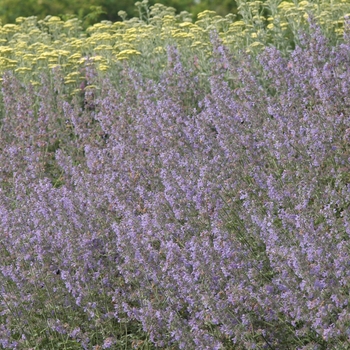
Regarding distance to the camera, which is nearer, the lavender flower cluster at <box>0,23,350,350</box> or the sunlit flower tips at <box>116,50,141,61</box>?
the lavender flower cluster at <box>0,23,350,350</box>

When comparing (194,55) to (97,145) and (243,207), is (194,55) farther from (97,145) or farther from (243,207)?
(243,207)

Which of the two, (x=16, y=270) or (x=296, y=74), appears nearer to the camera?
(x=16, y=270)

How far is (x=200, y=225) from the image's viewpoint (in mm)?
4570

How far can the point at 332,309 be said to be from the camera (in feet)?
11.3

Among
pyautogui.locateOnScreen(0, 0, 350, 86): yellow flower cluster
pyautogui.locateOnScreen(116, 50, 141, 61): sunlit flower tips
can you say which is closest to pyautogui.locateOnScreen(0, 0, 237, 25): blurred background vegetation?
pyautogui.locateOnScreen(0, 0, 350, 86): yellow flower cluster

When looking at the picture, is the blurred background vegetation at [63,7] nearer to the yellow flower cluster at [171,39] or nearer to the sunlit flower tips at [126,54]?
the yellow flower cluster at [171,39]

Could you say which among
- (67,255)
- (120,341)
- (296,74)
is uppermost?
(296,74)

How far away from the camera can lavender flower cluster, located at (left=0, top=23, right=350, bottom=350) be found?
375 cm

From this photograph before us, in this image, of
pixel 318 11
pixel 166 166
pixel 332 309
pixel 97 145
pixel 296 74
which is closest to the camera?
pixel 332 309

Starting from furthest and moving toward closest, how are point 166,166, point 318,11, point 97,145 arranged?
point 318,11 → point 97,145 → point 166,166

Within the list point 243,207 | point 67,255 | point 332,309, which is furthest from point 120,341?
point 332,309

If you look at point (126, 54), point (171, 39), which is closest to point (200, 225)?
point (126, 54)

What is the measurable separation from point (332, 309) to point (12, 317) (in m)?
1.90

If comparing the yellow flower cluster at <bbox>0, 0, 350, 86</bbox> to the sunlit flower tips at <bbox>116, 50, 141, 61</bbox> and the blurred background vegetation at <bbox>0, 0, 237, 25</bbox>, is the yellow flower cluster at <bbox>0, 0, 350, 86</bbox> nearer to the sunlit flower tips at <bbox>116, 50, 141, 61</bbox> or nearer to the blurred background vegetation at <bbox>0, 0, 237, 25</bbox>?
the sunlit flower tips at <bbox>116, 50, 141, 61</bbox>
